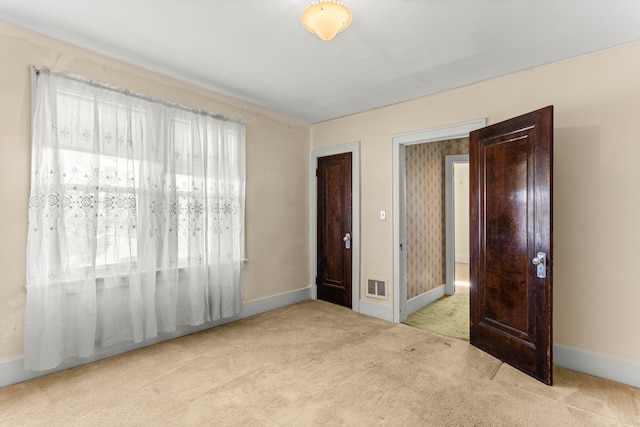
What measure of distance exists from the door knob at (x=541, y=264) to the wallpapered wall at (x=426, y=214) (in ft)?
6.29

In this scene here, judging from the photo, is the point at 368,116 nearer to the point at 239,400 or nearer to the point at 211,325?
the point at 211,325

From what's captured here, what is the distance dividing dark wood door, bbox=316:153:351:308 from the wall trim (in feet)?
2.68

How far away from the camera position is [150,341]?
3201 mm

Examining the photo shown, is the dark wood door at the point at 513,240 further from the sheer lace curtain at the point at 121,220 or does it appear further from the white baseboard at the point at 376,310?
the sheer lace curtain at the point at 121,220

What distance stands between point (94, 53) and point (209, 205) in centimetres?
168

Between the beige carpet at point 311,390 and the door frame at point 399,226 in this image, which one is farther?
the door frame at point 399,226

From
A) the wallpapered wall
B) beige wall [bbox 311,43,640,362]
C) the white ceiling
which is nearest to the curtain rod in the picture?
the white ceiling

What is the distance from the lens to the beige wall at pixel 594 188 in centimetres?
255

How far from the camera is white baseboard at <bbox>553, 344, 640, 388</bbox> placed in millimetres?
2516

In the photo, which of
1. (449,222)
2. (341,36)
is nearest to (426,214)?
(449,222)

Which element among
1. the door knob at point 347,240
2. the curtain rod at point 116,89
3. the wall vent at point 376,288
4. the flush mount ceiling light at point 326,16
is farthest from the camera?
the door knob at point 347,240

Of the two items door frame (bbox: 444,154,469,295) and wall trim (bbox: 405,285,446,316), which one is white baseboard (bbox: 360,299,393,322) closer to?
wall trim (bbox: 405,285,446,316)

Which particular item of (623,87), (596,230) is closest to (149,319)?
(596,230)

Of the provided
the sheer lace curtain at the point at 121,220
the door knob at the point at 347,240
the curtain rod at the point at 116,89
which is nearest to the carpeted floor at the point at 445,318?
the door knob at the point at 347,240
